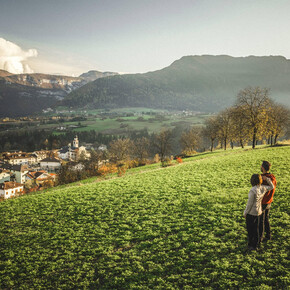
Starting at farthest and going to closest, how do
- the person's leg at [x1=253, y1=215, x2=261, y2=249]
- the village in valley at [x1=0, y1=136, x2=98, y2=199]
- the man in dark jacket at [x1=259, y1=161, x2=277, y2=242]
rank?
the village in valley at [x1=0, y1=136, x2=98, y2=199] → the man in dark jacket at [x1=259, y1=161, x2=277, y2=242] → the person's leg at [x1=253, y1=215, x2=261, y2=249]

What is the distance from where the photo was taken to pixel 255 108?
50250 millimetres

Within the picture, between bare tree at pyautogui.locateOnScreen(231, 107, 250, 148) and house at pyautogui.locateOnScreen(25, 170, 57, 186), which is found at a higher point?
bare tree at pyautogui.locateOnScreen(231, 107, 250, 148)

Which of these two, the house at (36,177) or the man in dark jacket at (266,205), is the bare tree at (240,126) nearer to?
the man in dark jacket at (266,205)

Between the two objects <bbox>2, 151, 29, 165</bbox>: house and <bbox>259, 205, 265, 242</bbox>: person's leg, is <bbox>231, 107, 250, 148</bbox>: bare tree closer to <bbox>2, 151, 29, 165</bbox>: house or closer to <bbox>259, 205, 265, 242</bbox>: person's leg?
<bbox>259, 205, 265, 242</bbox>: person's leg

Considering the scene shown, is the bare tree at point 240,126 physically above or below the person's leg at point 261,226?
above

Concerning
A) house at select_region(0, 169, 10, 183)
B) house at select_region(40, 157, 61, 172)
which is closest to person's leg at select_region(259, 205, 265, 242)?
house at select_region(0, 169, 10, 183)

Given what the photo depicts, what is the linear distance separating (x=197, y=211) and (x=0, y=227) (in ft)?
54.6

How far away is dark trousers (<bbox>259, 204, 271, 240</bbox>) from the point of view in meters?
9.59

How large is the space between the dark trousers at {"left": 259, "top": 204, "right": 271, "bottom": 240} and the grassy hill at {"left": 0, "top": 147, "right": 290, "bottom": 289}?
1.91ft

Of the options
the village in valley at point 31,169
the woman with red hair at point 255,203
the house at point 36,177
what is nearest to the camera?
the woman with red hair at point 255,203

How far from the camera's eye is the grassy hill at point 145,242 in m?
9.11

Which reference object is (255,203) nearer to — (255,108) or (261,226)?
(261,226)

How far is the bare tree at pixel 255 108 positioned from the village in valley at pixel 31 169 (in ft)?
227

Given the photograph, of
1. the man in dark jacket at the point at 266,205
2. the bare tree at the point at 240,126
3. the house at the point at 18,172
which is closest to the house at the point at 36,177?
the house at the point at 18,172
